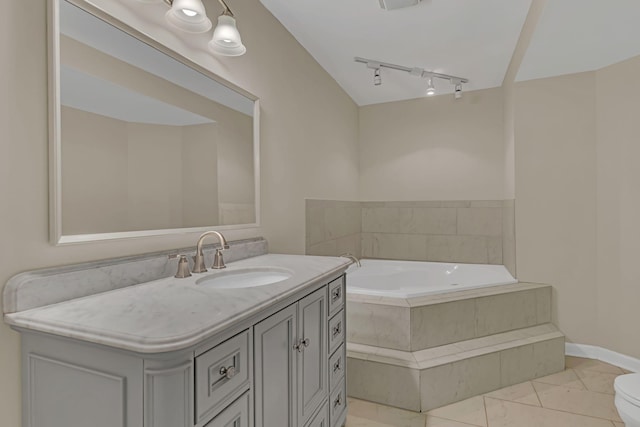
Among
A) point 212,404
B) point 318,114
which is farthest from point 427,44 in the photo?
point 212,404

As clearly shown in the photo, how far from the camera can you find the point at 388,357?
2.12 metres

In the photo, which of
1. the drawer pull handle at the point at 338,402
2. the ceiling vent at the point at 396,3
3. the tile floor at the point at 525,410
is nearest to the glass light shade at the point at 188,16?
the ceiling vent at the point at 396,3

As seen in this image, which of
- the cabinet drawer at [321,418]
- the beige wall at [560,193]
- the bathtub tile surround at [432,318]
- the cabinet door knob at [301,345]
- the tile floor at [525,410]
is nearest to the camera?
the cabinet door knob at [301,345]

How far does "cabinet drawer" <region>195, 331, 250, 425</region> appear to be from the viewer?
833mm

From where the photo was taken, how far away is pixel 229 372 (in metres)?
0.93

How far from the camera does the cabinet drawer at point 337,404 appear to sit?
162 centimetres

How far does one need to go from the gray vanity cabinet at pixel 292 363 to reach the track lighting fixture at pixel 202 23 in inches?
48.8

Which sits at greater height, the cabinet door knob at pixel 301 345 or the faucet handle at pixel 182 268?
the faucet handle at pixel 182 268

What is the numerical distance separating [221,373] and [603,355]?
302 cm

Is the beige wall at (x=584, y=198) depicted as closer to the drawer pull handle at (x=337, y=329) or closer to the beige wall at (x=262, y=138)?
the beige wall at (x=262, y=138)

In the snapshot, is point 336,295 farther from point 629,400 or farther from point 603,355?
point 603,355

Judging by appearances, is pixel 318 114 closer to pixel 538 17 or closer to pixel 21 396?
pixel 538 17

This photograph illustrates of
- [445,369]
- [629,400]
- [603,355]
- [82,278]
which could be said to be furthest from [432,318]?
[82,278]

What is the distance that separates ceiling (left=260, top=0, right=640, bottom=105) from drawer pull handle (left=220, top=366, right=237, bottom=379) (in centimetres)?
213
